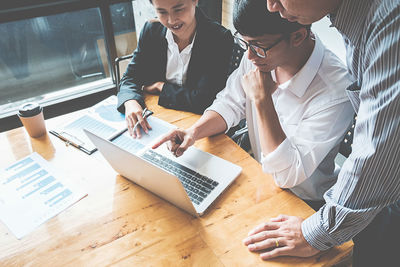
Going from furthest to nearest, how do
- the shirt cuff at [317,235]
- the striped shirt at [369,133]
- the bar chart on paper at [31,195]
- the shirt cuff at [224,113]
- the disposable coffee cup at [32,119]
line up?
1. the shirt cuff at [224,113]
2. the disposable coffee cup at [32,119]
3. the bar chart on paper at [31,195]
4. the shirt cuff at [317,235]
5. the striped shirt at [369,133]

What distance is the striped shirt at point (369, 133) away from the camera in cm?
63

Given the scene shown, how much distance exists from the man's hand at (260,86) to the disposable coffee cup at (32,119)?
88cm

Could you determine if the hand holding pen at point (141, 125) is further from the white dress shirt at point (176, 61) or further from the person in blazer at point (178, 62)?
the white dress shirt at point (176, 61)

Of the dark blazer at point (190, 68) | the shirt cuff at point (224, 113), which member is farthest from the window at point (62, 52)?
the shirt cuff at point (224, 113)

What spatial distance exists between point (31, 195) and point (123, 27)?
2.01m

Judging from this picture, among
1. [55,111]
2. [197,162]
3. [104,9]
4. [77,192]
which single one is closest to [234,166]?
[197,162]

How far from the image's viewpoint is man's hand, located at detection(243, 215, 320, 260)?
84cm

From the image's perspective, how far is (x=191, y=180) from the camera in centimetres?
108

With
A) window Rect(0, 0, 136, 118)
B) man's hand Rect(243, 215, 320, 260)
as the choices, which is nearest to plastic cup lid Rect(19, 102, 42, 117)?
man's hand Rect(243, 215, 320, 260)

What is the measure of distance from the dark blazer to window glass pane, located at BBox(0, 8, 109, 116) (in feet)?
3.65

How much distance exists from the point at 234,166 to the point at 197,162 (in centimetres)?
14

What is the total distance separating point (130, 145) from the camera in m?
1.26

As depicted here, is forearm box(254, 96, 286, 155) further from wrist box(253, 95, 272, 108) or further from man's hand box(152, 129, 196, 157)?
man's hand box(152, 129, 196, 157)

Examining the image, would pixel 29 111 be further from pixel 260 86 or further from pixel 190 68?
pixel 260 86
